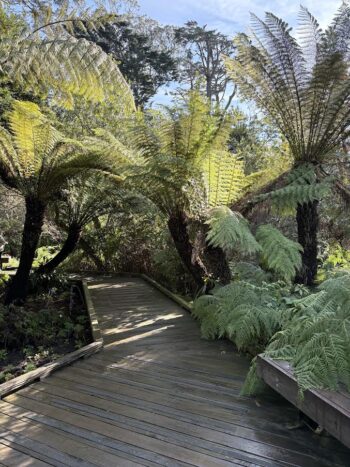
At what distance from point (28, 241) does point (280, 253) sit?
11.1 feet

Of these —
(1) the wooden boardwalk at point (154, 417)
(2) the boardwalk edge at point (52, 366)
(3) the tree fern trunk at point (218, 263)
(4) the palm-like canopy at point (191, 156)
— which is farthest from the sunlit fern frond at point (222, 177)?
(2) the boardwalk edge at point (52, 366)

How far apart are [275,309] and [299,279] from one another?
1.70 meters

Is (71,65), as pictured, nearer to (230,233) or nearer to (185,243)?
(185,243)

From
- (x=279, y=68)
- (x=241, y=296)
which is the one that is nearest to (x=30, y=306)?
(x=241, y=296)

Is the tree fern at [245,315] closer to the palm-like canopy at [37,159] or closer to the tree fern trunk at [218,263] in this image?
the tree fern trunk at [218,263]

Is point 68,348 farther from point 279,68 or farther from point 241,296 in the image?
point 279,68

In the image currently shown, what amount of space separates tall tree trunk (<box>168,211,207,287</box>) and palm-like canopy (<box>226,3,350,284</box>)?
4.10 ft

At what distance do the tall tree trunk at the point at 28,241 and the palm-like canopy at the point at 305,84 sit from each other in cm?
314

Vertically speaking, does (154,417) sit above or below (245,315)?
below

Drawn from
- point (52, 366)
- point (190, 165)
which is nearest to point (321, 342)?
point (52, 366)

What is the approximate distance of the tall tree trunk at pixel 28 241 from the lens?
543 cm

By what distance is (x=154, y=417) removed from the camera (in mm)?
2574

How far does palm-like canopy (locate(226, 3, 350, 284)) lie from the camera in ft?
15.2

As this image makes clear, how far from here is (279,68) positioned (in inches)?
189
